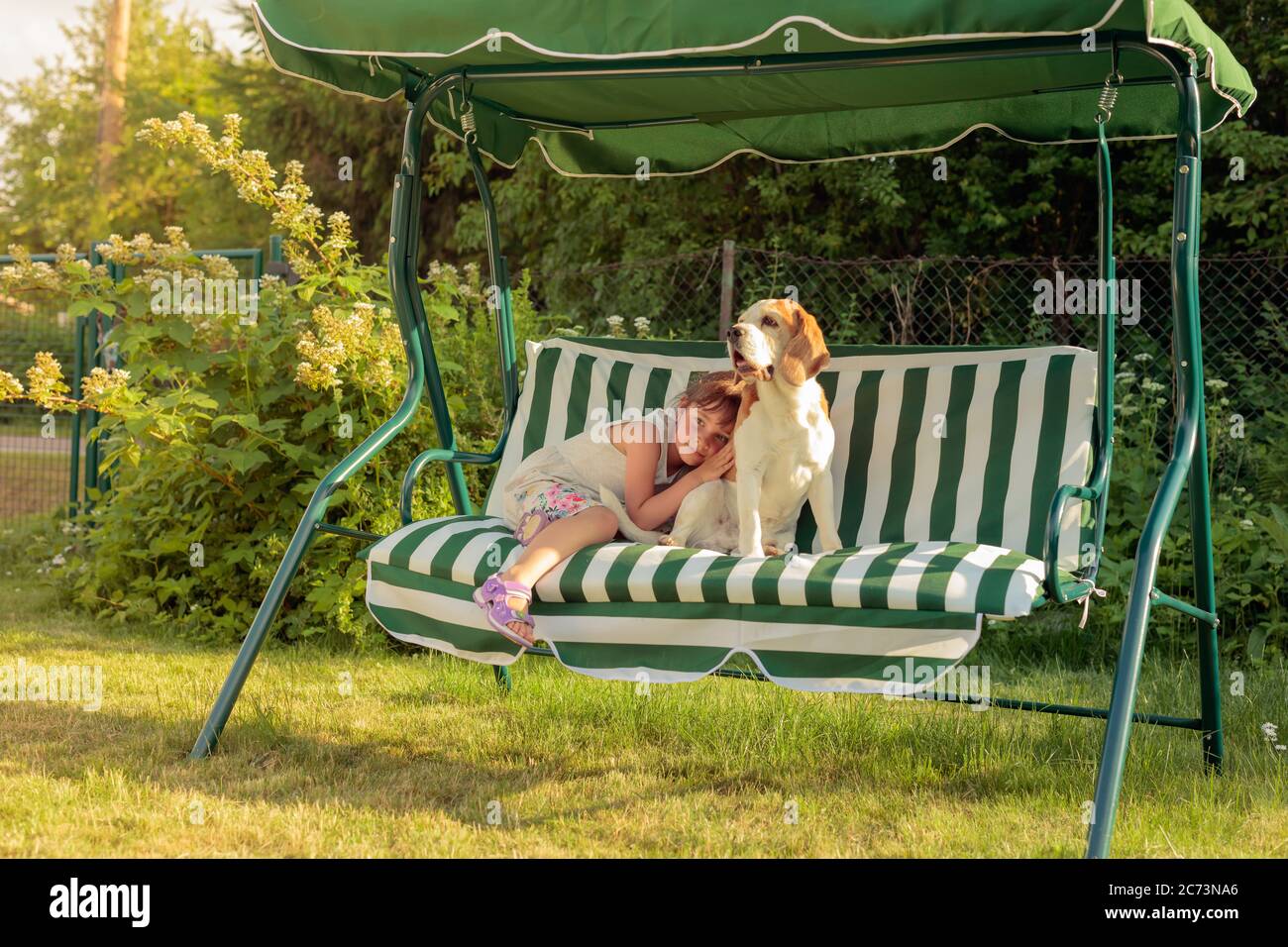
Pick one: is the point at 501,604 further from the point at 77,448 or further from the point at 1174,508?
the point at 77,448

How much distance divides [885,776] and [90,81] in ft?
96.7

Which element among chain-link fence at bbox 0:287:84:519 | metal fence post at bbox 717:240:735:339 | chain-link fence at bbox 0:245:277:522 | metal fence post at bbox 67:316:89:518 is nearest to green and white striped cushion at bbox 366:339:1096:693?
metal fence post at bbox 717:240:735:339

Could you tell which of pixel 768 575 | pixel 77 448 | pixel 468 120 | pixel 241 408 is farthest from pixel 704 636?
pixel 77 448

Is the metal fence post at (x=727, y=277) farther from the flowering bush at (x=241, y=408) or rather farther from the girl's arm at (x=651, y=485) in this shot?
the girl's arm at (x=651, y=485)

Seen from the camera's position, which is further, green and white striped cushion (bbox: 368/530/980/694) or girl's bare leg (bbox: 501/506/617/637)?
girl's bare leg (bbox: 501/506/617/637)

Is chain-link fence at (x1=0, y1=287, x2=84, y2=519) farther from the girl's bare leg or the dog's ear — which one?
the dog's ear

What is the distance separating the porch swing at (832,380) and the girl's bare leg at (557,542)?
53 millimetres

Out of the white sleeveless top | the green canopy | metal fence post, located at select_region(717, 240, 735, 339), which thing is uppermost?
the green canopy

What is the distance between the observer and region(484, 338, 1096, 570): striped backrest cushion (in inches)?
141

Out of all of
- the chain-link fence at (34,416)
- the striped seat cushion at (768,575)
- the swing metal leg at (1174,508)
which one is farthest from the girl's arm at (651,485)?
the chain-link fence at (34,416)

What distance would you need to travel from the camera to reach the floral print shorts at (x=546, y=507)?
11.1 feet

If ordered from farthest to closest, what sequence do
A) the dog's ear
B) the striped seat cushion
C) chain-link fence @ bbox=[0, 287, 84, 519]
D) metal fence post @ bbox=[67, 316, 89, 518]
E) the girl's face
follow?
1. chain-link fence @ bbox=[0, 287, 84, 519]
2. metal fence post @ bbox=[67, 316, 89, 518]
3. the girl's face
4. the dog's ear
5. the striped seat cushion

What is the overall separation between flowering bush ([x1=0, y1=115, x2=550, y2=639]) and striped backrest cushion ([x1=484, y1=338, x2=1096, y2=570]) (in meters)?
1.10
